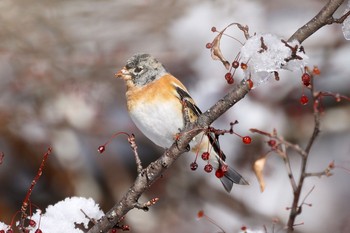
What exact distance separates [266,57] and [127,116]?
3.67m

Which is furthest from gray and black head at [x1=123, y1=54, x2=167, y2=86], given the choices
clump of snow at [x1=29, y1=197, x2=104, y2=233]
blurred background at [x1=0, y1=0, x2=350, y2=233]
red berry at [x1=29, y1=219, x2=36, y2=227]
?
blurred background at [x1=0, y1=0, x2=350, y2=233]

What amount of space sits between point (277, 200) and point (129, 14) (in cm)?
203

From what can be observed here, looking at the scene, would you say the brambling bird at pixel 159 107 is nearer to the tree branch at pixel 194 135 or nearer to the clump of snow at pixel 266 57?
the tree branch at pixel 194 135

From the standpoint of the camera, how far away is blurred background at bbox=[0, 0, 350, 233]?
4914 mm

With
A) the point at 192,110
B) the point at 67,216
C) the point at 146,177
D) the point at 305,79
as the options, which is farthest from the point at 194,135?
the point at 192,110

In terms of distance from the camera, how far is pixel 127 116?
5.35m

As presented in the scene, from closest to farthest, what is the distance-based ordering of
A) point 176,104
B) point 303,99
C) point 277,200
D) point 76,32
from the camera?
point 303,99 < point 176,104 < point 277,200 < point 76,32

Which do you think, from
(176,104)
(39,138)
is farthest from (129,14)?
(176,104)

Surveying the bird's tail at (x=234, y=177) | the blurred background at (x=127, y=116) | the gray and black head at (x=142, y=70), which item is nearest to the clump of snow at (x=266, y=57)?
the bird's tail at (x=234, y=177)

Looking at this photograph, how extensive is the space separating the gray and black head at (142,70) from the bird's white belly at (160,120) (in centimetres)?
20

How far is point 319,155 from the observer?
5039 millimetres

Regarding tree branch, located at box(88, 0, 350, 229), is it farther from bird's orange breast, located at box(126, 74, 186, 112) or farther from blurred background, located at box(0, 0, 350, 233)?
blurred background, located at box(0, 0, 350, 233)

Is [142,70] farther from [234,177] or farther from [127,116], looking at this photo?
[127,116]

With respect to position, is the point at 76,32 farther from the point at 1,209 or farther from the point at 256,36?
the point at 256,36
